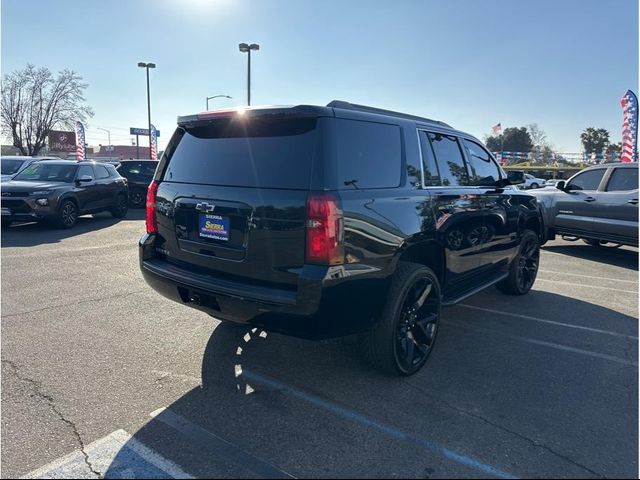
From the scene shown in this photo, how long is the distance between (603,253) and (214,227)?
31.5ft

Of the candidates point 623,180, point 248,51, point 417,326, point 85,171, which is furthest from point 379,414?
point 248,51

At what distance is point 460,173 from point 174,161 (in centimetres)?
264

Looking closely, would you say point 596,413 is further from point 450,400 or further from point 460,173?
point 460,173

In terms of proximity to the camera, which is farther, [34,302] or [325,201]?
[34,302]

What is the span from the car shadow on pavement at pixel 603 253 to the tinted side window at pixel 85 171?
11.2m

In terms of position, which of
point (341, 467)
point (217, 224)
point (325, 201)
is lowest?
point (341, 467)

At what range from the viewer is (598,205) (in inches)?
342

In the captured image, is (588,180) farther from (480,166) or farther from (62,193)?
(62,193)

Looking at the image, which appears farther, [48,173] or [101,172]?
[101,172]

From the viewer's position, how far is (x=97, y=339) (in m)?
3.99

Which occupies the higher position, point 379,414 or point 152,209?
point 152,209

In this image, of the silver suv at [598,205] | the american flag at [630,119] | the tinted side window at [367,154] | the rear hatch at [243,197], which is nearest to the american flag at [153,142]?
the american flag at [630,119]

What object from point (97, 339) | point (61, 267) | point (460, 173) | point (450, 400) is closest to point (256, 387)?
point (450, 400)

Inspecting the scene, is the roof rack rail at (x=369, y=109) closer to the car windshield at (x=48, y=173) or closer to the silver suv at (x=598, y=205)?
the silver suv at (x=598, y=205)
